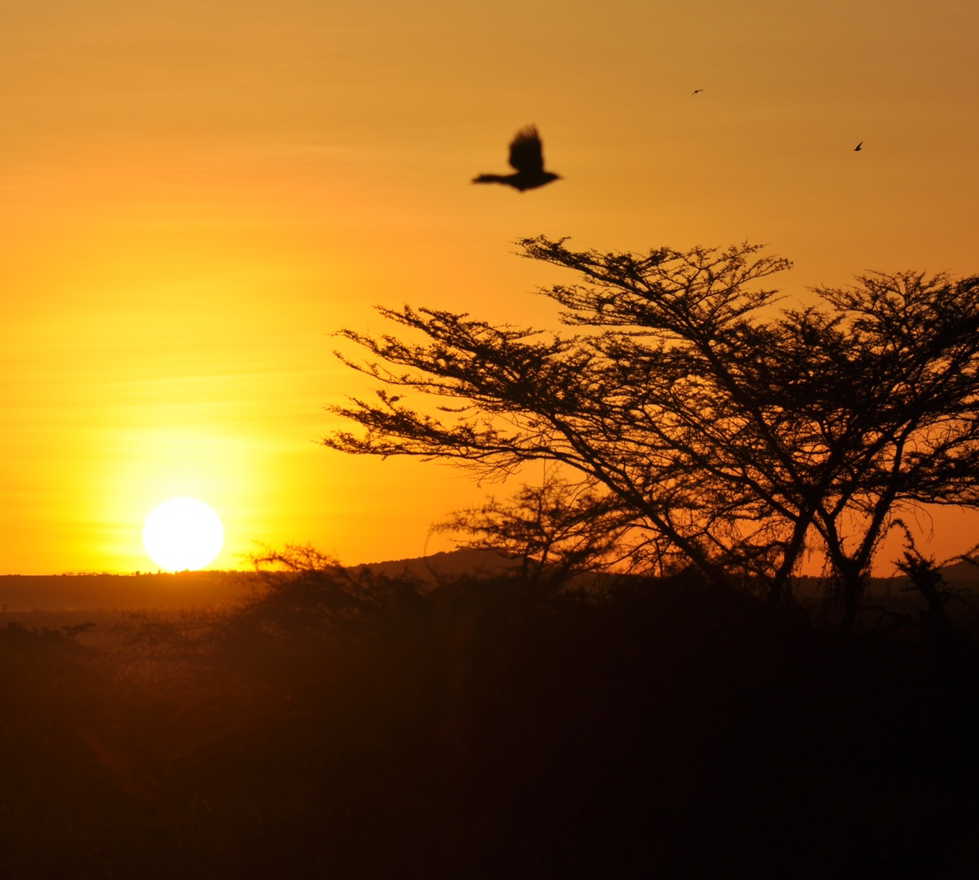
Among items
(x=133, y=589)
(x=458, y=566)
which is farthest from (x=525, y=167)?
(x=133, y=589)

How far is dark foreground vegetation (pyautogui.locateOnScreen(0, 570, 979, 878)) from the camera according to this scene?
7.89 m

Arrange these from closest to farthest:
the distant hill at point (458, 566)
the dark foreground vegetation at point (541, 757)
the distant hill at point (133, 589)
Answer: the dark foreground vegetation at point (541, 757), the distant hill at point (458, 566), the distant hill at point (133, 589)

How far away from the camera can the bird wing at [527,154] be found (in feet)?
37.7

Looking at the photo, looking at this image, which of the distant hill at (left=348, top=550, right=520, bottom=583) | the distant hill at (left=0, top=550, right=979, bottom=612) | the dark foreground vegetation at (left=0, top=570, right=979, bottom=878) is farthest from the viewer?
the distant hill at (left=0, top=550, right=979, bottom=612)

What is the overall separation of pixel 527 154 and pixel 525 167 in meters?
0.17

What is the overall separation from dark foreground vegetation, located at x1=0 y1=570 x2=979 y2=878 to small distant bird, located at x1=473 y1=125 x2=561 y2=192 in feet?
11.0

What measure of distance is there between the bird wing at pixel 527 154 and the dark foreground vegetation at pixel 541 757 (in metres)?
3.58

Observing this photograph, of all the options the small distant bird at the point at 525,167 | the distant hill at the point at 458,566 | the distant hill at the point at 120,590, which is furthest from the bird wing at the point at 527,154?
the distant hill at the point at 120,590

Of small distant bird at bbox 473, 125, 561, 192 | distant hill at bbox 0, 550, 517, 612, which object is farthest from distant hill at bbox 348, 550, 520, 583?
distant hill at bbox 0, 550, 517, 612

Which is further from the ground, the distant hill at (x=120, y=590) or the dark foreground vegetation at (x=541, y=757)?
the distant hill at (x=120, y=590)

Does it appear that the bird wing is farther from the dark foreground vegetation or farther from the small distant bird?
the dark foreground vegetation

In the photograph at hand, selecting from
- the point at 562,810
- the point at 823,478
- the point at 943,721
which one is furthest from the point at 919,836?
the point at 823,478

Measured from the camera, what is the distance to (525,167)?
11523 millimetres

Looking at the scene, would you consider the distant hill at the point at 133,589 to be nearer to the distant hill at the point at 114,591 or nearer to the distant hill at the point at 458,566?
the distant hill at the point at 114,591
